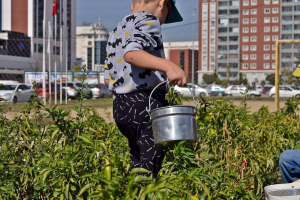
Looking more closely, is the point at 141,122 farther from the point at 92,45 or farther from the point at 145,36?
the point at 92,45

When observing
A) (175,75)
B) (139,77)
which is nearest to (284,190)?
(175,75)

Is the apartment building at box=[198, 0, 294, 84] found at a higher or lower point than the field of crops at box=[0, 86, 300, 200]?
higher

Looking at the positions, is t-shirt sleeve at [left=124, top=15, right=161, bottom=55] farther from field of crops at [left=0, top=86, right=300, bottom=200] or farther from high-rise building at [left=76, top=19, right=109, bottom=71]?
high-rise building at [left=76, top=19, right=109, bottom=71]

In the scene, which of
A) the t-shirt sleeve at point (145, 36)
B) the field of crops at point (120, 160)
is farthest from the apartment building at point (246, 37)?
the t-shirt sleeve at point (145, 36)

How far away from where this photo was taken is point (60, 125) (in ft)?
9.25

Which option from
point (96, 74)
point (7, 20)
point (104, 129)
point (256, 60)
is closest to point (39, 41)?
point (7, 20)

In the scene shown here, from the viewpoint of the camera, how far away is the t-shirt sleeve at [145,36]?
2133 mm

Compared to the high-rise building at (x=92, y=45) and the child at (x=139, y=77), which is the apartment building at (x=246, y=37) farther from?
the child at (x=139, y=77)

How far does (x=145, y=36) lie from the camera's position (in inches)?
85.9

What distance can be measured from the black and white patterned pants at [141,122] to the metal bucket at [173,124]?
0.60ft

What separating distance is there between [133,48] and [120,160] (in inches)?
21.1

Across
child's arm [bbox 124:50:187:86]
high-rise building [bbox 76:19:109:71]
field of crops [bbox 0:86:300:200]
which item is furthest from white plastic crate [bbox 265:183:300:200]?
high-rise building [bbox 76:19:109:71]

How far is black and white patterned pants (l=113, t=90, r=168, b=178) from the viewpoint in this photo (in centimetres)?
228

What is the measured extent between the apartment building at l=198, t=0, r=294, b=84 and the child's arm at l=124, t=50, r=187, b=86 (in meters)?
101
